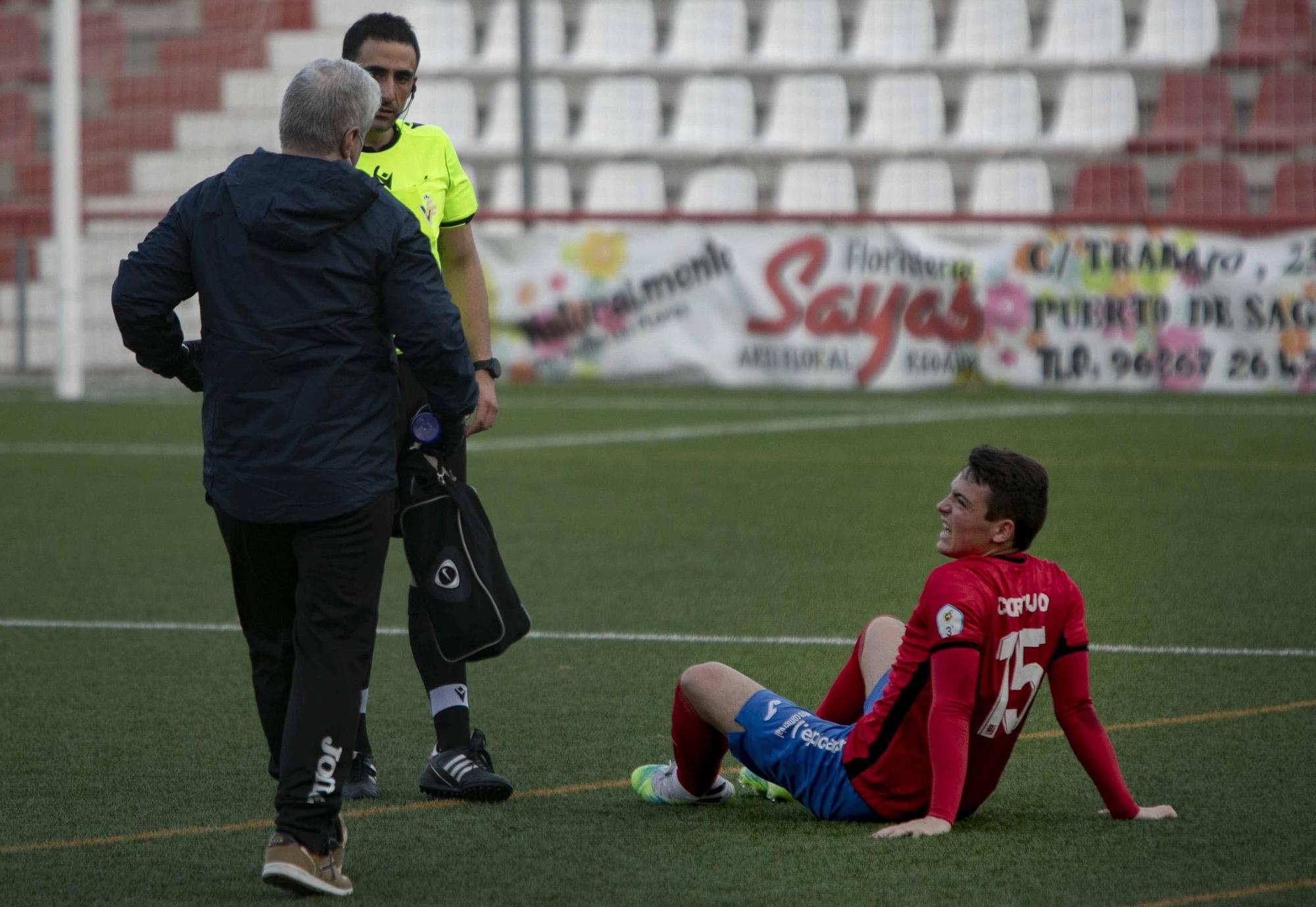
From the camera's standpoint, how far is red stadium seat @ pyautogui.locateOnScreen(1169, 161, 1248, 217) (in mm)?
19469

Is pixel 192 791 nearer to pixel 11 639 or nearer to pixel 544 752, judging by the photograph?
pixel 544 752

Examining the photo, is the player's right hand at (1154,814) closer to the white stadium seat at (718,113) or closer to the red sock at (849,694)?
the red sock at (849,694)

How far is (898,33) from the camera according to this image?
23109mm

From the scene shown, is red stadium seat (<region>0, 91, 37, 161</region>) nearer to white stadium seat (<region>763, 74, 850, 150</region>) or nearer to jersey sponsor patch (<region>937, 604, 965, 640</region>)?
white stadium seat (<region>763, 74, 850, 150</region>)

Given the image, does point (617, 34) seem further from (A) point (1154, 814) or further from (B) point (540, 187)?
(A) point (1154, 814)

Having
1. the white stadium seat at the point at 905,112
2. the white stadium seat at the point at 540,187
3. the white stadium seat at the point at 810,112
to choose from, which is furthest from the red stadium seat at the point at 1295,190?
the white stadium seat at the point at 540,187

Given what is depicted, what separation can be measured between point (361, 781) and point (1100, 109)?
1858 centimetres

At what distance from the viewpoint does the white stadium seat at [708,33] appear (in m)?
23.6

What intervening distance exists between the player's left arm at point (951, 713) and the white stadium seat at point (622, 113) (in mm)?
19682

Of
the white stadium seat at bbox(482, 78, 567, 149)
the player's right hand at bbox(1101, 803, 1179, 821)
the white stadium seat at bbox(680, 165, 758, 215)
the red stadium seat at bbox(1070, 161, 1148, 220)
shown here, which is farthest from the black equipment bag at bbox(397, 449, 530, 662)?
the white stadium seat at bbox(482, 78, 567, 149)

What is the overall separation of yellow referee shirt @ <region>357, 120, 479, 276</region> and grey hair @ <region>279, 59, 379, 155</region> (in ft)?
3.23

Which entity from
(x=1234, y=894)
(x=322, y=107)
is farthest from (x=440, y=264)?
(x=1234, y=894)

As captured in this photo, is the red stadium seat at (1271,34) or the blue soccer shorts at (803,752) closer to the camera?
the blue soccer shorts at (803,752)

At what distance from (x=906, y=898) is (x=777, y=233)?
14.9 m
